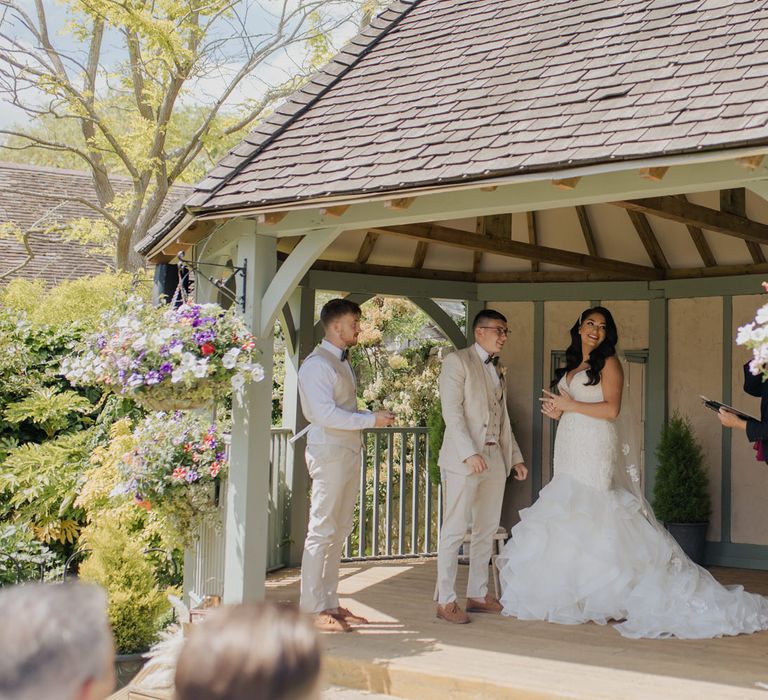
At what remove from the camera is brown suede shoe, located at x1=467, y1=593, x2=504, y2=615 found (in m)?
6.80

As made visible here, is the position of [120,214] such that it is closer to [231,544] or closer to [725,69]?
[231,544]

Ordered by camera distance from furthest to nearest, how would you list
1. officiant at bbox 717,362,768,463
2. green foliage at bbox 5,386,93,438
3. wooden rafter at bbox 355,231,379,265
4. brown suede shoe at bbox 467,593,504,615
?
green foliage at bbox 5,386,93,438 < wooden rafter at bbox 355,231,379,265 < brown suede shoe at bbox 467,593,504,615 < officiant at bbox 717,362,768,463

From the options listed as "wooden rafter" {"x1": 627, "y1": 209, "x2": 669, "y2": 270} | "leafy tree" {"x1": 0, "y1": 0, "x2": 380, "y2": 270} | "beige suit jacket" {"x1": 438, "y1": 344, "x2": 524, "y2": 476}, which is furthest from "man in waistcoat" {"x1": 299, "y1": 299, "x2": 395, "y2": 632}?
"leafy tree" {"x1": 0, "y1": 0, "x2": 380, "y2": 270}

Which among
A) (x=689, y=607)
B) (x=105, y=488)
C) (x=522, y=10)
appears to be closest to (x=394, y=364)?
(x=105, y=488)

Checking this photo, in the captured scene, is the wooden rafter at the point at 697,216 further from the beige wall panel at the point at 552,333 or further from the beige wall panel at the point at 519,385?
the beige wall panel at the point at 519,385

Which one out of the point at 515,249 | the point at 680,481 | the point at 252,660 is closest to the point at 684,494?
the point at 680,481

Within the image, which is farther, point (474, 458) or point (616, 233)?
point (616, 233)

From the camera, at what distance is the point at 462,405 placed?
6785mm

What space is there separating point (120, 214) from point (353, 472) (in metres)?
12.2

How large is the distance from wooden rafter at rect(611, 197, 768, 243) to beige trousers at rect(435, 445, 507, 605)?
6.14ft

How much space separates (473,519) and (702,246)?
11.6ft

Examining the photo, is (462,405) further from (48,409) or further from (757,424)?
(48,409)

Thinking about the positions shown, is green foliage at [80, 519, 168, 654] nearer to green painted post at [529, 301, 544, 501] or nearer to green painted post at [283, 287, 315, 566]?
green painted post at [283, 287, 315, 566]

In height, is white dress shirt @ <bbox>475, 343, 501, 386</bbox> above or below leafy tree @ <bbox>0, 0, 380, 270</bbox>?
below
